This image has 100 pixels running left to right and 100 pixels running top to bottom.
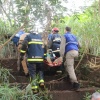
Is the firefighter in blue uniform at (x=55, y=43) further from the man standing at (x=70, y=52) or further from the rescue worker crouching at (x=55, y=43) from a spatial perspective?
the man standing at (x=70, y=52)

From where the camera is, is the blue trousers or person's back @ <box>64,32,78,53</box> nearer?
the blue trousers

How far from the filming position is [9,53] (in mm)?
9148

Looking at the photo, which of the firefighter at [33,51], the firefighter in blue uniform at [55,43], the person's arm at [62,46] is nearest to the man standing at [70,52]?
the person's arm at [62,46]

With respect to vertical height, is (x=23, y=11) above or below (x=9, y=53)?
above

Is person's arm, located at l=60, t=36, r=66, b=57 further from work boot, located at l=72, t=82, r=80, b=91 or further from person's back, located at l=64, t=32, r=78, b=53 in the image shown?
work boot, located at l=72, t=82, r=80, b=91

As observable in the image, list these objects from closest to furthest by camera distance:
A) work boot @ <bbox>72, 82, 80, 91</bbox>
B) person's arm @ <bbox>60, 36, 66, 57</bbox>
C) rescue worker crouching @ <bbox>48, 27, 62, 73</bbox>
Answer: person's arm @ <bbox>60, 36, 66, 57</bbox>, work boot @ <bbox>72, 82, 80, 91</bbox>, rescue worker crouching @ <bbox>48, 27, 62, 73</bbox>

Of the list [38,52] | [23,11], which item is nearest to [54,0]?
[23,11]

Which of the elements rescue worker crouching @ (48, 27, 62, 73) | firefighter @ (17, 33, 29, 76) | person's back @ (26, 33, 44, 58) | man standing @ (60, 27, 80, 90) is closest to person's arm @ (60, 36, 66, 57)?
man standing @ (60, 27, 80, 90)

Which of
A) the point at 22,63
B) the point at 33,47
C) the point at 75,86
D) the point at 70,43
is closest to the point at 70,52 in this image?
the point at 70,43

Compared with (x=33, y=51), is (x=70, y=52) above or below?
below

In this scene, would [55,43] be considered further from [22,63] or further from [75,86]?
[75,86]

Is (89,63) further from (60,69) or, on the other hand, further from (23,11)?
(23,11)

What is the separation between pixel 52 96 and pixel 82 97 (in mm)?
971

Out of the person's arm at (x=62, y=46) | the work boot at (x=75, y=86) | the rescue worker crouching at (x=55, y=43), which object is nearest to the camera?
the person's arm at (x=62, y=46)
